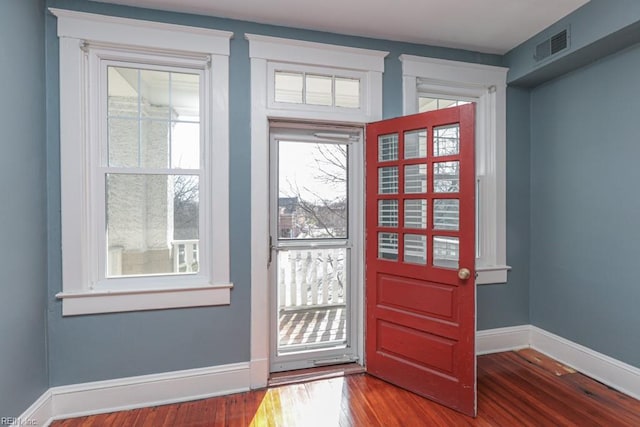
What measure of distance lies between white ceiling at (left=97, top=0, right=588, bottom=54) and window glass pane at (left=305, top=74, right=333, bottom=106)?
0.37m

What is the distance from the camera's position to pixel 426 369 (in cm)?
228

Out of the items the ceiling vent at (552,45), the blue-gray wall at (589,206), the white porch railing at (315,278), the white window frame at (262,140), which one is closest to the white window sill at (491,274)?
the blue-gray wall at (589,206)

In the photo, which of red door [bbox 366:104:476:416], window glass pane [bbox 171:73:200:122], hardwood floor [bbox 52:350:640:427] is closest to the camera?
hardwood floor [bbox 52:350:640:427]

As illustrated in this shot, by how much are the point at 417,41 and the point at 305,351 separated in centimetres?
282

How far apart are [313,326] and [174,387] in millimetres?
1159

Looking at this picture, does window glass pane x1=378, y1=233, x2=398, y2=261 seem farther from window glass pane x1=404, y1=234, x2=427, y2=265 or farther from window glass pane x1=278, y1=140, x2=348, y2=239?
window glass pane x1=278, y1=140, x2=348, y2=239

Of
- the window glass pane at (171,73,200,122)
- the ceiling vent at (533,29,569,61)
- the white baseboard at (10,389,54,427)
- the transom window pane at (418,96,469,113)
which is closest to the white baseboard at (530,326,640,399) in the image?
the transom window pane at (418,96,469,113)

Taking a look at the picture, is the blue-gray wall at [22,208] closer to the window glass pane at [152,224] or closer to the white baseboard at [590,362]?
the window glass pane at [152,224]

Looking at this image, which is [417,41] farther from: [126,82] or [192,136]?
[126,82]

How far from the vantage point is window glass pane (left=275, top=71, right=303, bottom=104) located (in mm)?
2496

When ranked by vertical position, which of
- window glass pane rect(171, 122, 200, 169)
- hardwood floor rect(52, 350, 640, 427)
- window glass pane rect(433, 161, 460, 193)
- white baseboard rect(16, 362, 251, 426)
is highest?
window glass pane rect(171, 122, 200, 169)

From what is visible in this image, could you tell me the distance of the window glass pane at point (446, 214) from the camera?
2184mm

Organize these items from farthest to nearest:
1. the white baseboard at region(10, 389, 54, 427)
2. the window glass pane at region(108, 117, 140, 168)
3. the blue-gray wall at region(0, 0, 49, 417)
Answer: the window glass pane at region(108, 117, 140, 168)
the white baseboard at region(10, 389, 54, 427)
the blue-gray wall at region(0, 0, 49, 417)

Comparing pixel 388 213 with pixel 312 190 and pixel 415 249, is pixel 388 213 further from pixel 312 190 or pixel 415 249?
pixel 312 190
